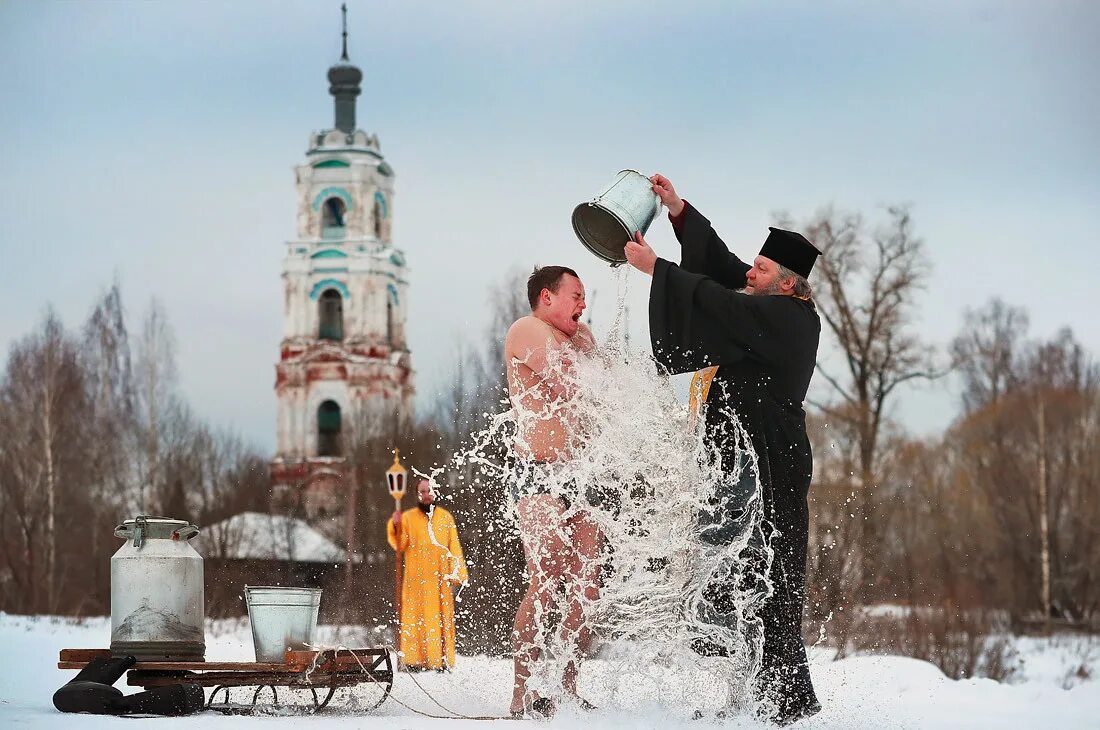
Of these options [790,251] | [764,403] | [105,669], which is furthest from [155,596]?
[790,251]

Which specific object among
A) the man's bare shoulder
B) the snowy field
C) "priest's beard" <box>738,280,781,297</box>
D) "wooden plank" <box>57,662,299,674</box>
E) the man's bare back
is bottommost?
the snowy field

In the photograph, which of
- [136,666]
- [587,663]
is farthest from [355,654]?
[587,663]

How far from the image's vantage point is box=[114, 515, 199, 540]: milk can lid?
23.2 ft

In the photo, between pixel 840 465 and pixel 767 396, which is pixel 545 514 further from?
pixel 840 465

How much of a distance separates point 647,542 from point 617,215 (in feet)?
4.44

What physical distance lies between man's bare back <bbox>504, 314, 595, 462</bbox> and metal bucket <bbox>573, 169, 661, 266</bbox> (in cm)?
44

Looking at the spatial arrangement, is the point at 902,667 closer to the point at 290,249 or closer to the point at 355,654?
Answer: the point at 355,654

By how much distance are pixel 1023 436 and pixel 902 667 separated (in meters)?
25.7

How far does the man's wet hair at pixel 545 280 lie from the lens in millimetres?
6859

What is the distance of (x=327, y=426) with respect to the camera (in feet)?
180

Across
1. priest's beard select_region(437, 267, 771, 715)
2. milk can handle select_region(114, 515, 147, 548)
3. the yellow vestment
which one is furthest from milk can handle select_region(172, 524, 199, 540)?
the yellow vestment

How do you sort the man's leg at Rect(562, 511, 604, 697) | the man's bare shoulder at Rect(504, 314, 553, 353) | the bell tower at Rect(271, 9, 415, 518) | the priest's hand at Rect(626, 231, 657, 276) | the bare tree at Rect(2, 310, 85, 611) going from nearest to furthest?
the priest's hand at Rect(626, 231, 657, 276) < the man's leg at Rect(562, 511, 604, 697) < the man's bare shoulder at Rect(504, 314, 553, 353) < the bare tree at Rect(2, 310, 85, 611) < the bell tower at Rect(271, 9, 415, 518)

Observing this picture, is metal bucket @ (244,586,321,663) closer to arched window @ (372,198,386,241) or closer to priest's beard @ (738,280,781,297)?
priest's beard @ (738,280,781,297)

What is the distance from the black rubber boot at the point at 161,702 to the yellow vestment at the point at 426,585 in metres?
6.26
